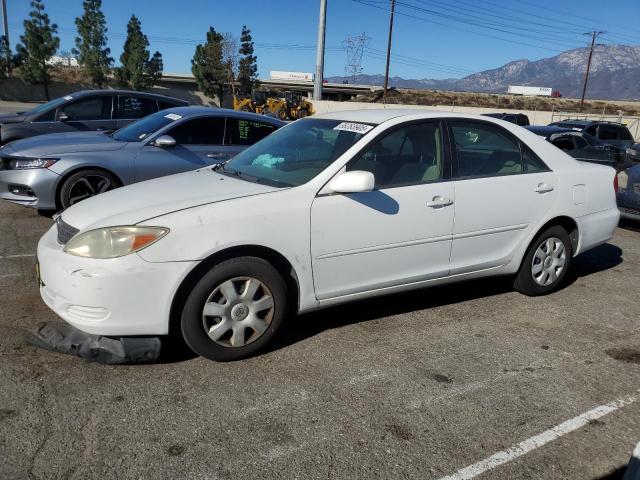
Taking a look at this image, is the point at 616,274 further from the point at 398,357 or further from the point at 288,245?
the point at 288,245

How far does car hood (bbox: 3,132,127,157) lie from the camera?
21.2 feet

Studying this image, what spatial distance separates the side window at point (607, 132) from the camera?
17.2 meters

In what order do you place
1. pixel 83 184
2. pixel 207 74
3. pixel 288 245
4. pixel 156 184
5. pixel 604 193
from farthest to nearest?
pixel 207 74 → pixel 83 184 → pixel 604 193 → pixel 156 184 → pixel 288 245

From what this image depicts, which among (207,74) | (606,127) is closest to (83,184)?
(606,127)

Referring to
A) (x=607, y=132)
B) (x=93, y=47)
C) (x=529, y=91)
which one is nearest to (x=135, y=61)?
(x=93, y=47)

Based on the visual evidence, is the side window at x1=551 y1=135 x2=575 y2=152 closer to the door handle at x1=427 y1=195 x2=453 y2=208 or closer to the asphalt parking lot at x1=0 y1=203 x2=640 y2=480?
the asphalt parking lot at x1=0 y1=203 x2=640 y2=480

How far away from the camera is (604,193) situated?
5027 mm

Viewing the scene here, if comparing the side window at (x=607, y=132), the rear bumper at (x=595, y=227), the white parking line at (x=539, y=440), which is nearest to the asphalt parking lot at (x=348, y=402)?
the white parking line at (x=539, y=440)

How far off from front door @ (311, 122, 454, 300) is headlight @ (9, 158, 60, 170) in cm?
427

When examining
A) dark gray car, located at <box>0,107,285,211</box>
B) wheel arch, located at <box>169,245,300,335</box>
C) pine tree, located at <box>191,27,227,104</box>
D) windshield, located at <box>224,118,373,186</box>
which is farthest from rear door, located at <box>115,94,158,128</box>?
pine tree, located at <box>191,27,227,104</box>

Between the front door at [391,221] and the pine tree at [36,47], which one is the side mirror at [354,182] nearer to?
the front door at [391,221]

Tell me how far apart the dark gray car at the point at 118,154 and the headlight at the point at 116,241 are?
3498 millimetres

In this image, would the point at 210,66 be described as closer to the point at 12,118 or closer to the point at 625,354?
the point at 12,118

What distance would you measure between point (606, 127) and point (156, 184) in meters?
17.3
